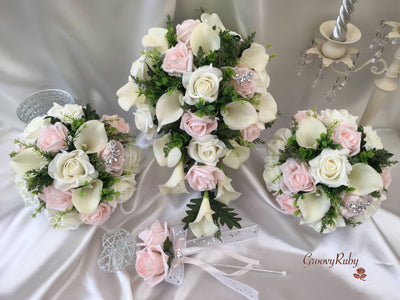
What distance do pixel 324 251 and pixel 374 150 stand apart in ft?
1.14

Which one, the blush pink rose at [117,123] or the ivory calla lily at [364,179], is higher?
the blush pink rose at [117,123]

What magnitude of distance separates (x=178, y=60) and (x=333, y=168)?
0.48m

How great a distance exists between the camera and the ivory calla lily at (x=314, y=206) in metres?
0.82

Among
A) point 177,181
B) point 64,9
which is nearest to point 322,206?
point 177,181

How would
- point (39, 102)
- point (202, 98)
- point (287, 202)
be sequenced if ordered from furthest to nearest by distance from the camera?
point (39, 102) → point (287, 202) → point (202, 98)

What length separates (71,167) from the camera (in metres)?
0.77

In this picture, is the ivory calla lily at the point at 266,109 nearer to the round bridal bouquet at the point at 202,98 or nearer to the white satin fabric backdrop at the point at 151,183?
the round bridal bouquet at the point at 202,98

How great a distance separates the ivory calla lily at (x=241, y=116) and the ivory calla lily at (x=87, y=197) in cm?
40

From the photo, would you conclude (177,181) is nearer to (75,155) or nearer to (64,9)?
(75,155)

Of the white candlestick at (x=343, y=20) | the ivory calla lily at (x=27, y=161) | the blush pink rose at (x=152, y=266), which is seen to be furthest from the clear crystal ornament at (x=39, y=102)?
the white candlestick at (x=343, y=20)

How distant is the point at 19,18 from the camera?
1.01 m

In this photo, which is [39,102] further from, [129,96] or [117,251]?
[117,251]

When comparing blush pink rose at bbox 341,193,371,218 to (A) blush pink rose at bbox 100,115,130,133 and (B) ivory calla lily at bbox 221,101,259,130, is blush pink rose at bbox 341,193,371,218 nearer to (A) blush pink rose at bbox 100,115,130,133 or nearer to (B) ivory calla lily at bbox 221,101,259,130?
(B) ivory calla lily at bbox 221,101,259,130

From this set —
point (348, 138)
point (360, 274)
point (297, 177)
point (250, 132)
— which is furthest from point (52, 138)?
point (360, 274)
